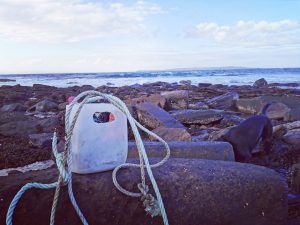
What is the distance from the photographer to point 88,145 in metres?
2.15

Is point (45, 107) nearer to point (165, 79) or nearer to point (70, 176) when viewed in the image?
point (70, 176)

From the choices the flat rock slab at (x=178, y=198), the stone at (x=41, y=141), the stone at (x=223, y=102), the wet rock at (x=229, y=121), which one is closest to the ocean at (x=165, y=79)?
the stone at (x=223, y=102)

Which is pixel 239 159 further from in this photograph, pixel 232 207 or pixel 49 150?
pixel 49 150

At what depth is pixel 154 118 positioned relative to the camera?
22.6 ft

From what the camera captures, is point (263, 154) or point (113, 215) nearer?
point (113, 215)

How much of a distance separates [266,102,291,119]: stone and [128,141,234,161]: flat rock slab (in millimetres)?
4920

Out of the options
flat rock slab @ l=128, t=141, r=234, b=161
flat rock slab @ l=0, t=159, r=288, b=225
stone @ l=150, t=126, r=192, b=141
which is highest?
flat rock slab @ l=0, t=159, r=288, b=225

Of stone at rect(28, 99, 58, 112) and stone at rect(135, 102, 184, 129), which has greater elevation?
stone at rect(135, 102, 184, 129)

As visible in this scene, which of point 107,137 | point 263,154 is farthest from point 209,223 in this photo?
point 263,154

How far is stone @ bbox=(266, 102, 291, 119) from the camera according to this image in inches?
339

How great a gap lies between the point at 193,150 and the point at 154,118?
2.81m

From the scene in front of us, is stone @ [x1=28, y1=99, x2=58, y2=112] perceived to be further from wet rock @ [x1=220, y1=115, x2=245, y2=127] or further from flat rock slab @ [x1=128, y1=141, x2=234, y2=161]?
flat rock slab @ [x1=128, y1=141, x2=234, y2=161]

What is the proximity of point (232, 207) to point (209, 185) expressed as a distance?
208mm

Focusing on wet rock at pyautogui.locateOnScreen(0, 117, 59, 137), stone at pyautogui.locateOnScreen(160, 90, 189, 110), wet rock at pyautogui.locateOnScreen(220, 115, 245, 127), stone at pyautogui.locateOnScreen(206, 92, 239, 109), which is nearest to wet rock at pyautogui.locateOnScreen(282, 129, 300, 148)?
wet rock at pyautogui.locateOnScreen(220, 115, 245, 127)
